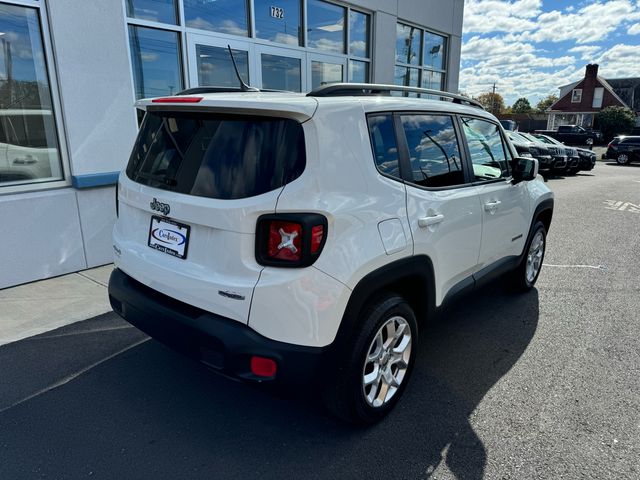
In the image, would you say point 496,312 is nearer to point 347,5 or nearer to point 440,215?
point 440,215

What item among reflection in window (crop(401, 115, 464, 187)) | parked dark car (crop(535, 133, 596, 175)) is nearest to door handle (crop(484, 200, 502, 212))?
reflection in window (crop(401, 115, 464, 187))

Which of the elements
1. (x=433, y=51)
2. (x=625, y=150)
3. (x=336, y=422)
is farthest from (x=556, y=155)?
(x=336, y=422)

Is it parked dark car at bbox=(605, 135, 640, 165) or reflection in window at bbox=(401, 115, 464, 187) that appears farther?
parked dark car at bbox=(605, 135, 640, 165)

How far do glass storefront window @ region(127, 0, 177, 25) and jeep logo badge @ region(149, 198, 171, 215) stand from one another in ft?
13.6

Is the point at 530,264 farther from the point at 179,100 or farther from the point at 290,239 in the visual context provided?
the point at 179,100

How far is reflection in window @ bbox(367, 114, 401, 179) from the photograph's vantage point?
2.52 metres

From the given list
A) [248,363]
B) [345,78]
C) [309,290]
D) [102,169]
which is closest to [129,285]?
[248,363]

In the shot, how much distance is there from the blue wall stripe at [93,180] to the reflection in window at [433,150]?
3796mm

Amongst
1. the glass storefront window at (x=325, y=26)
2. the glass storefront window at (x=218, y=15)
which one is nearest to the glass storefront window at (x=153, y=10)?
the glass storefront window at (x=218, y=15)

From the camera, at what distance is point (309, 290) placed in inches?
84.0

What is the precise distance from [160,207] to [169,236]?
0.54 ft

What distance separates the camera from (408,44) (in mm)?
10797

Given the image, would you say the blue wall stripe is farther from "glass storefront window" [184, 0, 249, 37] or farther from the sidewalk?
"glass storefront window" [184, 0, 249, 37]

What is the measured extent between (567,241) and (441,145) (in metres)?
4.88
